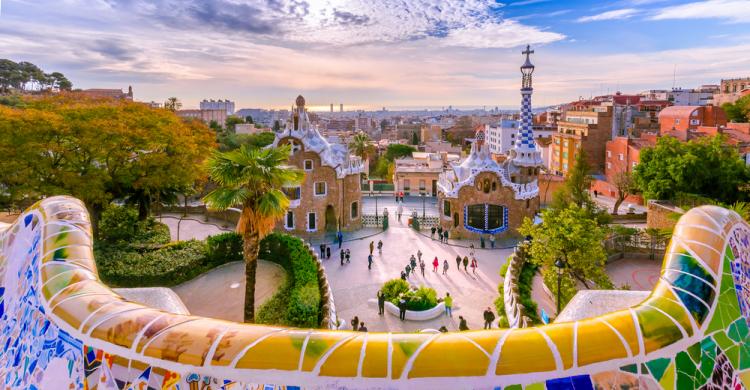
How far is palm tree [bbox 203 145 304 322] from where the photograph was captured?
16.5 m

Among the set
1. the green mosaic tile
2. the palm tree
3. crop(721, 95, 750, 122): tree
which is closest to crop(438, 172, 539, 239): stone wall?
the palm tree

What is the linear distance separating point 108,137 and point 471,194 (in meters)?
22.4

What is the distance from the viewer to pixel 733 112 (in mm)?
66688

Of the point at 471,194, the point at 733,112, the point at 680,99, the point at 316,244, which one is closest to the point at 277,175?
the point at 316,244

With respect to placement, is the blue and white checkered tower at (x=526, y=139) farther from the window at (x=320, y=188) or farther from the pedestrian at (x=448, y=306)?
the pedestrian at (x=448, y=306)

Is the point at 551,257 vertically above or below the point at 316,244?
above

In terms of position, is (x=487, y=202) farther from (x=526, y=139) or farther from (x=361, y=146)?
(x=361, y=146)

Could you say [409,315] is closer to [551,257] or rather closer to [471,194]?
[551,257]

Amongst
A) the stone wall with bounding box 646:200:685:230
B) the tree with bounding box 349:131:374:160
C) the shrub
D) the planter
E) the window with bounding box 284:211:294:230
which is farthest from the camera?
the tree with bounding box 349:131:374:160

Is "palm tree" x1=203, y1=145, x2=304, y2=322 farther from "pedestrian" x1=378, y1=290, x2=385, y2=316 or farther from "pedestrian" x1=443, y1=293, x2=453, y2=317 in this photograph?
"pedestrian" x1=443, y1=293, x2=453, y2=317

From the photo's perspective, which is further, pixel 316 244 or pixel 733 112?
pixel 733 112

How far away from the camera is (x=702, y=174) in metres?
34.3

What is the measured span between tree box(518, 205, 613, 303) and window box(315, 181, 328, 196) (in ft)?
59.8

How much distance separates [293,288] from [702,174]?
95.0 ft
